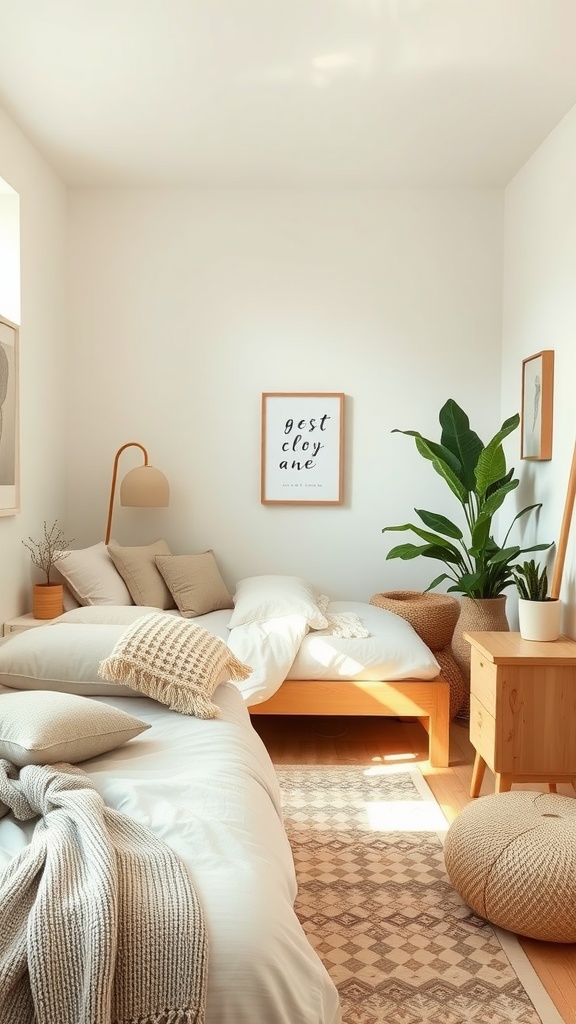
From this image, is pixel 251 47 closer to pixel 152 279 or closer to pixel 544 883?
pixel 152 279

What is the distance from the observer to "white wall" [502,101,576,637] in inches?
143

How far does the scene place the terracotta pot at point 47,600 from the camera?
3.91m

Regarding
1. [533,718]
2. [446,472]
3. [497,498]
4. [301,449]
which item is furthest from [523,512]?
[301,449]

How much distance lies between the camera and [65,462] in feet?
15.7

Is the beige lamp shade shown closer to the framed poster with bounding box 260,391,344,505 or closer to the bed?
the bed

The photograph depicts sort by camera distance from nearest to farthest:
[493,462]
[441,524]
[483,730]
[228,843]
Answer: [228,843] < [483,730] < [493,462] < [441,524]

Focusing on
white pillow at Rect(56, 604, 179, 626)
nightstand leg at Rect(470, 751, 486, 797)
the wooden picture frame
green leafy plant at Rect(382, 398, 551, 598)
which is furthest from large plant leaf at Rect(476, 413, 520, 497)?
white pillow at Rect(56, 604, 179, 626)

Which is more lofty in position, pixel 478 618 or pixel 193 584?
pixel 193 584

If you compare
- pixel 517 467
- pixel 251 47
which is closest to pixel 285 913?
pixel 251 47

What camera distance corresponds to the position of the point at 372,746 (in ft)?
13.1

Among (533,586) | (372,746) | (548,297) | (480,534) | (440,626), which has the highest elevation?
(548,297)

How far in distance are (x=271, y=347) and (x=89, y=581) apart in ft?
5.32

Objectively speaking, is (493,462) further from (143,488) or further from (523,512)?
(143,488)

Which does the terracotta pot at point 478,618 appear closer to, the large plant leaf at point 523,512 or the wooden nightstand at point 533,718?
the large plant leaf at point 523,512
